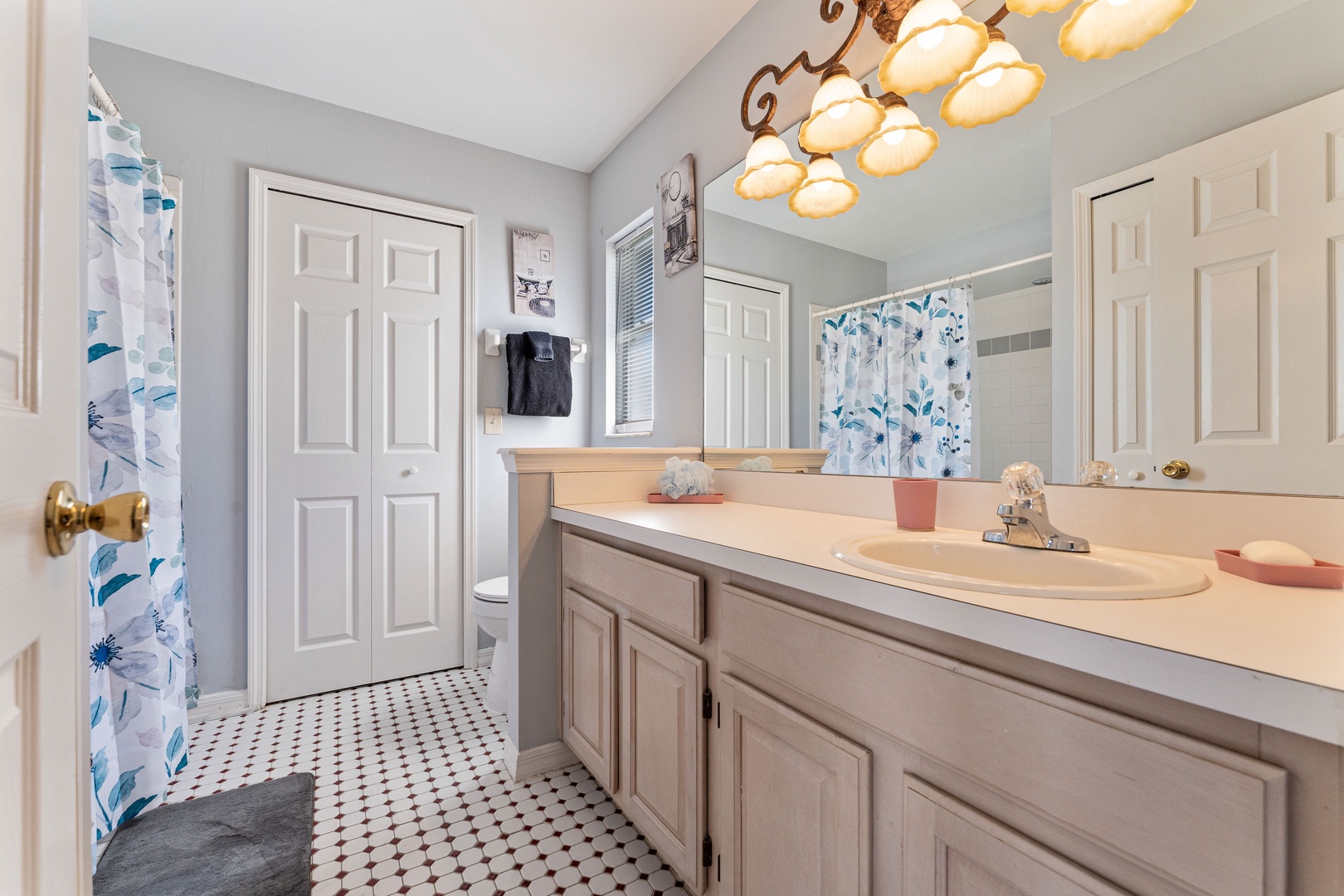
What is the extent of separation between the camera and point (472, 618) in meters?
2.62

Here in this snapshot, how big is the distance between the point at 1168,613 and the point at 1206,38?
0.92 m

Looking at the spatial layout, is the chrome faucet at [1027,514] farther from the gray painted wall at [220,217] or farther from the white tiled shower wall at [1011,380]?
the gray painted wall at [220,217]

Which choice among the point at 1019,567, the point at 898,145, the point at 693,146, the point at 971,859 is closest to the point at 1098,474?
the point at 1019,567

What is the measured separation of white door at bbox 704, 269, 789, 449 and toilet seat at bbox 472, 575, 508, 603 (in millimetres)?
943

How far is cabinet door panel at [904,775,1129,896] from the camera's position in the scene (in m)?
0.58

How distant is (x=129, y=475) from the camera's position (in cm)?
161

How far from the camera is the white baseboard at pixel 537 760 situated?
1749 millimetres

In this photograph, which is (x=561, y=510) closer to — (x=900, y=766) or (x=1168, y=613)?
(x=900, y=766)

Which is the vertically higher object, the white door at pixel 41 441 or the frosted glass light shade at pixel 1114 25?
the frosted glass light shade at pixel 1114 25

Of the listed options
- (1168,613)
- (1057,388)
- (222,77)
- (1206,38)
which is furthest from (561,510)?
(222,77)

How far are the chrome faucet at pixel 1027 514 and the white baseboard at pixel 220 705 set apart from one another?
2.61 metres

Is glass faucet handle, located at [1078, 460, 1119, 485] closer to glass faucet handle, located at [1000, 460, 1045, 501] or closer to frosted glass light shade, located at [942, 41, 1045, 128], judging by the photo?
glass faucet handle, located at [1000, 460, 1045, 501]

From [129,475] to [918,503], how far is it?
6.73 ft

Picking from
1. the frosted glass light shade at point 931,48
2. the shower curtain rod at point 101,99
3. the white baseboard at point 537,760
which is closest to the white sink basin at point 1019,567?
the frosted glass light shade at point 931,48
